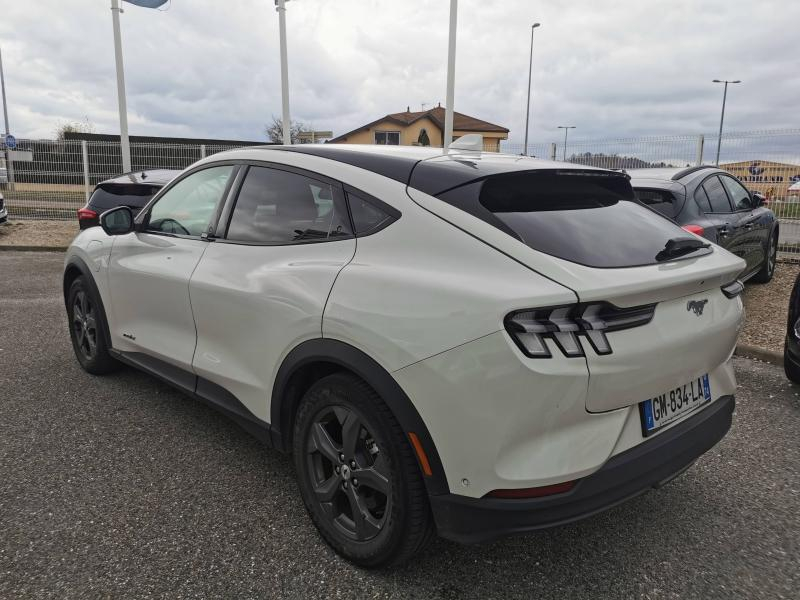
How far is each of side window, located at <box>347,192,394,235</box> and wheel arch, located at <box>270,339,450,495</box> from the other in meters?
0.46

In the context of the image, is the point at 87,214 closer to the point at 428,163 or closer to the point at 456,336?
the point at 428,163

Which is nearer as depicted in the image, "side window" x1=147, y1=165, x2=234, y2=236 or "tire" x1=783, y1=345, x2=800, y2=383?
"side window" x1=147, y1=165, x2=234, y2=236

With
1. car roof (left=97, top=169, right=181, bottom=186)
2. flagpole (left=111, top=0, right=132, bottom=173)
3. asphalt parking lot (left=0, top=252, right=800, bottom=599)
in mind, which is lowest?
asphalt parking lot (left=0, top=252, right=800, bottom=599)

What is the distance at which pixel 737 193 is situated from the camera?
6758mm

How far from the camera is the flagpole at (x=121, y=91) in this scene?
47.0 feet

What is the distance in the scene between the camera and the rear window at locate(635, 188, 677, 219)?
17.5 feet

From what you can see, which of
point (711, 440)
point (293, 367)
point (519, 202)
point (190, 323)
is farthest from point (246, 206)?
point (711, 440)

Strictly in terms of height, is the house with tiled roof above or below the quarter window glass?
above

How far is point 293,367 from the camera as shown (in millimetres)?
2379

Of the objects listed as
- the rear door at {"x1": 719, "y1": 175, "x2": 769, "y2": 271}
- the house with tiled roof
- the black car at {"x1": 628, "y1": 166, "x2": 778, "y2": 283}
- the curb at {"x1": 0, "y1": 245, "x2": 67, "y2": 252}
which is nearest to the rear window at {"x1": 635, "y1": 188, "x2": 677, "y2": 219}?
the black car at {"x1": 628, "y1": 166, "x2": 778, "y2": 283}

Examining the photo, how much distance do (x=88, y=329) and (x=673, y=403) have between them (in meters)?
3.89

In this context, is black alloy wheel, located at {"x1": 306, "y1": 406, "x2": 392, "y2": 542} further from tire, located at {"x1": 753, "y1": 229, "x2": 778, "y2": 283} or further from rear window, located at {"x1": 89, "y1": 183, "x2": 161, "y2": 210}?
tire, located at {"x1": 753, "y1": 229, "x2": 778, "y2": 283}

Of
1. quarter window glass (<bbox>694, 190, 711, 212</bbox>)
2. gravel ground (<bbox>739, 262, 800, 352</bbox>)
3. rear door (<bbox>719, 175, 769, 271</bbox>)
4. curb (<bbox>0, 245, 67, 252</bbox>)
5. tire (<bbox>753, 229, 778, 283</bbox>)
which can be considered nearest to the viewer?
gravel ground (<bbox>739, 262, 800, 352</bbox>)

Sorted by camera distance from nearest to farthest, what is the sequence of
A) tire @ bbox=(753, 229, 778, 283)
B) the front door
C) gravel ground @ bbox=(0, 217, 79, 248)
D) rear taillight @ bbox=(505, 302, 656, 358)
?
rear taillight @ bbox=(505, 302, 656, 358) < the front door < tire @ bbox=(753, 229, 778, 283) < gravel ground @ bbox=(0, 217, 79, 248)
